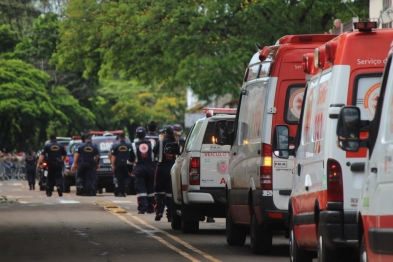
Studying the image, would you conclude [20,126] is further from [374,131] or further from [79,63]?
[374,131]

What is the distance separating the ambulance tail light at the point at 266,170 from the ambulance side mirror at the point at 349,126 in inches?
190

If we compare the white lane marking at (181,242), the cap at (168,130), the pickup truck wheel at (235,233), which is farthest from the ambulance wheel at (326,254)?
the cap at (168,130)

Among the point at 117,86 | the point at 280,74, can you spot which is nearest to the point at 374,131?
the point at 280,74

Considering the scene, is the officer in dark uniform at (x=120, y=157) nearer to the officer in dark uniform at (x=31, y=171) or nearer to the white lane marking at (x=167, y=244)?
the white lane marking at (x=167, y=244)

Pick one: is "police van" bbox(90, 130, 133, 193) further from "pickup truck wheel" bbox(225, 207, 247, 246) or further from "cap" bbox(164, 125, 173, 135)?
"pickup truck wheel" bbox(225, 207, 247, 246)

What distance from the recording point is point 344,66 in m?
10.3

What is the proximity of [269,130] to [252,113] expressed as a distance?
104 centimetres

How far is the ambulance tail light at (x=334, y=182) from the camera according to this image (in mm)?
10000

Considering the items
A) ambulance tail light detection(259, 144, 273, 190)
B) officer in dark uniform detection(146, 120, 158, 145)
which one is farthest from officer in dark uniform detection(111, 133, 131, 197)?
ambulance tail light detection(259, 144, 273, 190)

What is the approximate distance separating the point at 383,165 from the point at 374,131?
18.9 inches

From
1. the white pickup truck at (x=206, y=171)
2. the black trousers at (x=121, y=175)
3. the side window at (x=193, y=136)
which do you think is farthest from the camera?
the black trousers at (x=121, y=175)

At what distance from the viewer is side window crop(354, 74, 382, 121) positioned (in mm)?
10289

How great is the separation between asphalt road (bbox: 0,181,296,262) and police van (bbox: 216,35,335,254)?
1.66 ft

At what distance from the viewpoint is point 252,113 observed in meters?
14.8
